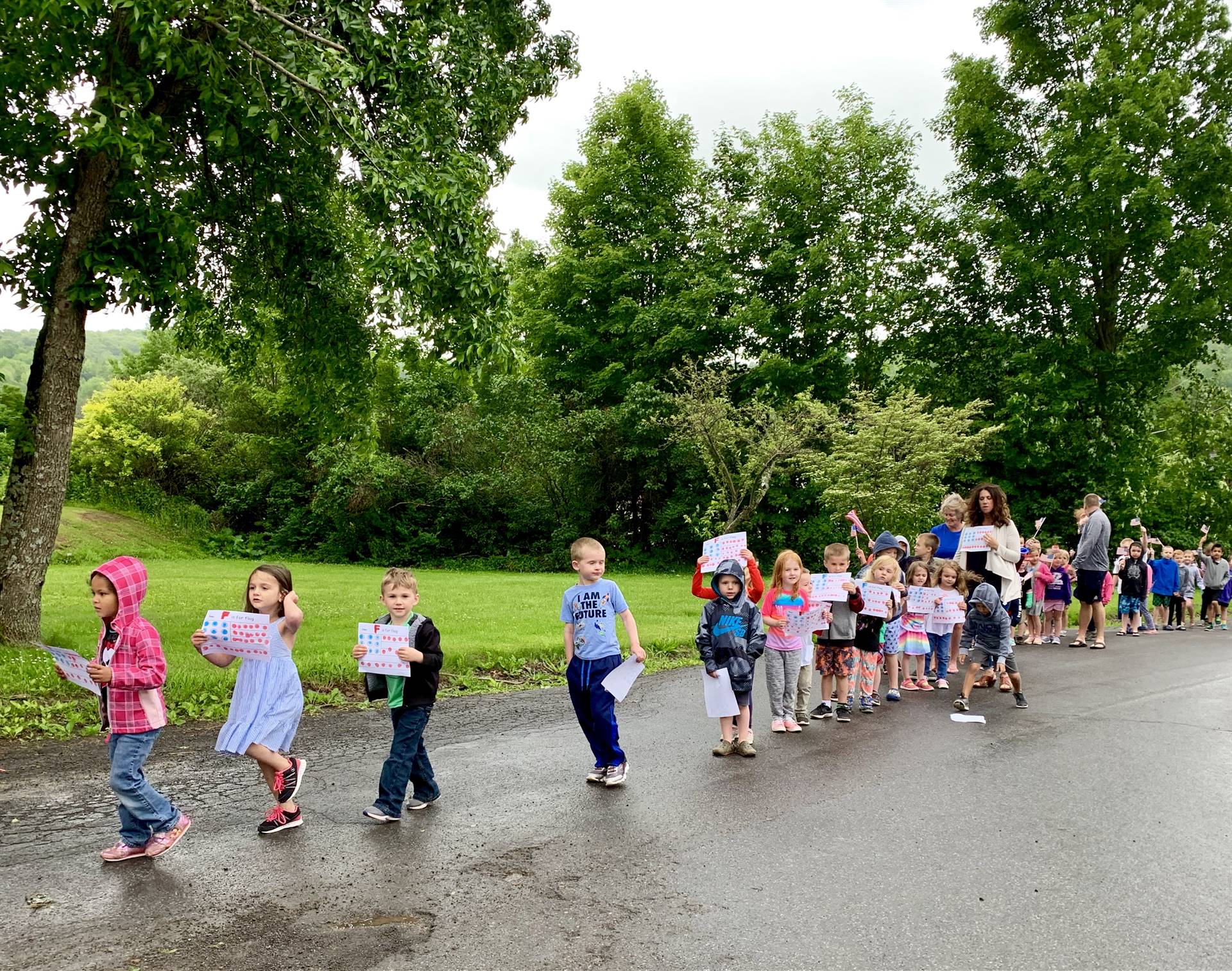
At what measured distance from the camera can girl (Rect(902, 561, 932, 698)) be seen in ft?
34.3

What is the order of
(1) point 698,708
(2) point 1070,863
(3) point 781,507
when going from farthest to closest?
1. (3) point 781,507
2. (1) point 698,708
3. (2) point 1070,863

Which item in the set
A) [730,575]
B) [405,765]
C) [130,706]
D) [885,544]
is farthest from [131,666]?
[885,544]

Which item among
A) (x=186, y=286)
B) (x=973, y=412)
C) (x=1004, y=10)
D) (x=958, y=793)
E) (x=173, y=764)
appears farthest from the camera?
(x=1004, y=10)

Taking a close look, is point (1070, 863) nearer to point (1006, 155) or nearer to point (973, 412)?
point (973, 412)

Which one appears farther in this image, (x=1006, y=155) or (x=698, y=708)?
(x=1006, y=155)

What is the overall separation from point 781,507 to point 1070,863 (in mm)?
→ 30017

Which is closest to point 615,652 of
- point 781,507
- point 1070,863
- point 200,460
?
point 1070,863

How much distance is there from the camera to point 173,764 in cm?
676

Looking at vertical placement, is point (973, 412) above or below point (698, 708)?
above

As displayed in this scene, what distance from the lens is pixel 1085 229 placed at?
2998cm

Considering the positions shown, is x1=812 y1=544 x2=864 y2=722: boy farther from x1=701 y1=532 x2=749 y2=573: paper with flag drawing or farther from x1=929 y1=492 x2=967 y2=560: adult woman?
x1=929 y1=492 x2=967 y2=560: adult woman

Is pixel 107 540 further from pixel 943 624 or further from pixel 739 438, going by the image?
pixel 943 624

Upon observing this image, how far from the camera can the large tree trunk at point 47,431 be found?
9961mm

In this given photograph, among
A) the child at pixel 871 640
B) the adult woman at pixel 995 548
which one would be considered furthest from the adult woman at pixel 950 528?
the child at pixel 871 640
